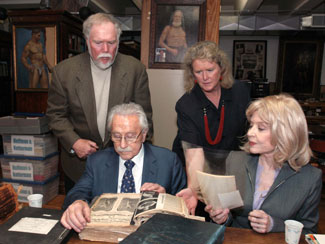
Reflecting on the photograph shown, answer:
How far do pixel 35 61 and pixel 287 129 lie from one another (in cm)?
337

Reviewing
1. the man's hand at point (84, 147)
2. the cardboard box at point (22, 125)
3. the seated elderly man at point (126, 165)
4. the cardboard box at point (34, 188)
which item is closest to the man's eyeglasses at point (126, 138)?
the seated elderly man at point (126, 165)

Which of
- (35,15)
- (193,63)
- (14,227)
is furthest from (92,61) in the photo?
(35,15)

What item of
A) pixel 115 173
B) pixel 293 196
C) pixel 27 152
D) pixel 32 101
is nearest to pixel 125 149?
pixel 115 173

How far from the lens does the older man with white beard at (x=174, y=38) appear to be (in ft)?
9.70

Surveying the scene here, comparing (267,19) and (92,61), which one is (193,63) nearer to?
(92,61)

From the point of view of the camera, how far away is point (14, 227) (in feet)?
3.63

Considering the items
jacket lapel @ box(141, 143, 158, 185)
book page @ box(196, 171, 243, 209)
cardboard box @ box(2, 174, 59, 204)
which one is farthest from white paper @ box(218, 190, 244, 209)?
cardboard box @ box(2, 174, 59, 204)

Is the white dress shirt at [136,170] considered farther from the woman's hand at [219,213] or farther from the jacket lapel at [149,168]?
the woman's hand at [219,213]

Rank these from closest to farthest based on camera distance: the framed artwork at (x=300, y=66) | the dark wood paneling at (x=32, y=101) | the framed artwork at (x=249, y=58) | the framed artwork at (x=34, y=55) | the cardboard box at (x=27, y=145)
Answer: the cardboard box at (x=27, y=145)
the framed artwork at (x=34, y=55)
the dark wood paneling at (x=32, y=101)
the framed artwork at (x=300, y=66)
the framed artwork at (x=249, y=58)

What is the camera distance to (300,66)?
396 inches

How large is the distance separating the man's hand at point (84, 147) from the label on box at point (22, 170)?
1.74 meters

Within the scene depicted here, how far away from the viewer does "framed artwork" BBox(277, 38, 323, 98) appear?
9.92 meters

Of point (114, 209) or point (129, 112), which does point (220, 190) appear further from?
point (129, 112)

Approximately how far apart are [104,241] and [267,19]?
8476mm
